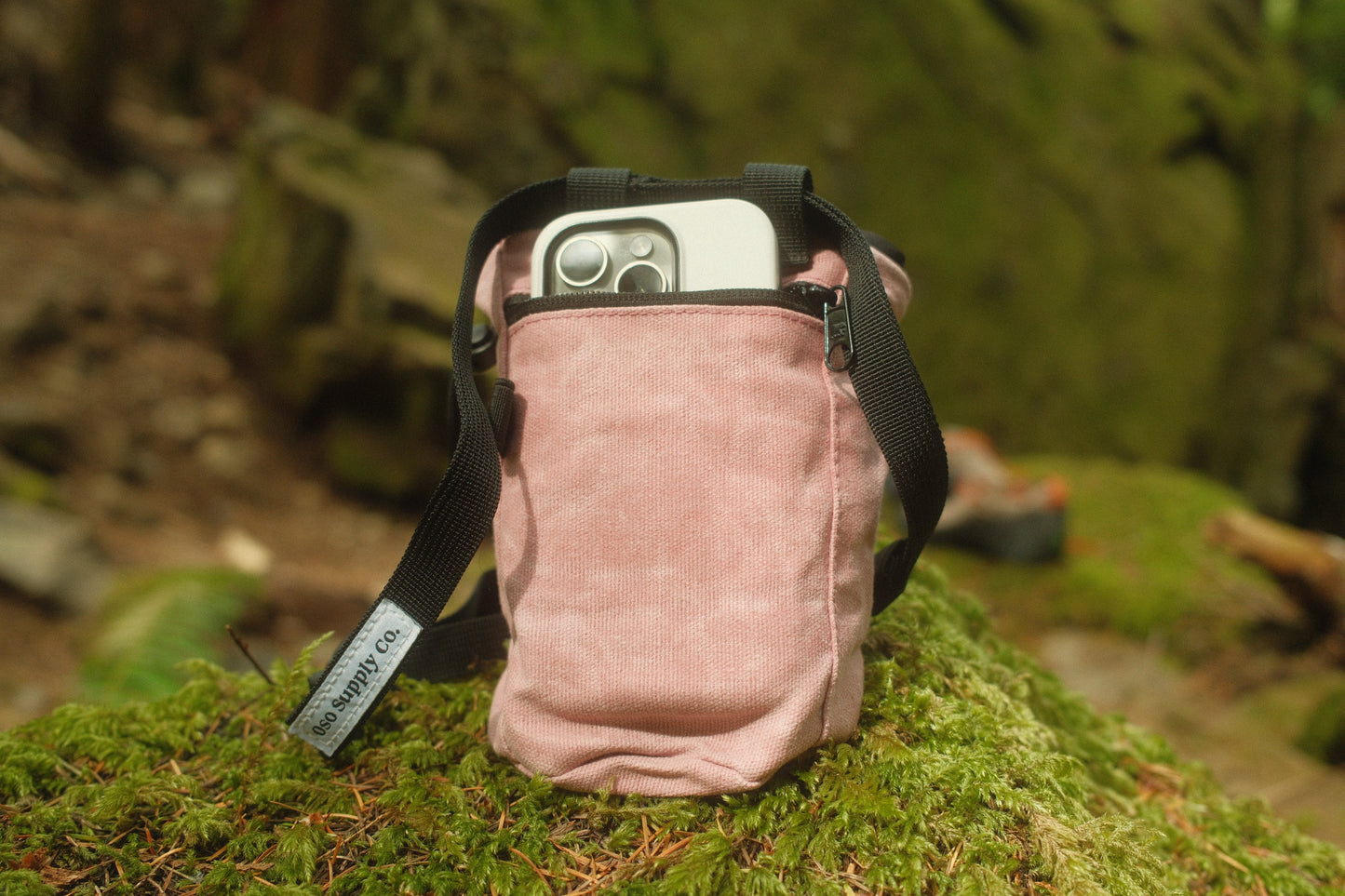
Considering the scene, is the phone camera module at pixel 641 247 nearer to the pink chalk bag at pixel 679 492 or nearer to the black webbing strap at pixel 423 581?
the pink chalk bag at pixel 679 492

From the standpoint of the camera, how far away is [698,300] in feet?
3.94

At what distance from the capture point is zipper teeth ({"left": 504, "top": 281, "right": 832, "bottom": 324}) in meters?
1.20

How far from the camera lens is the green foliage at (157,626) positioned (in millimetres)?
2826

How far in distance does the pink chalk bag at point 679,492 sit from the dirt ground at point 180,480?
2.67 meters

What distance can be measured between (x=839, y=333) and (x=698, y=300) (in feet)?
0.72

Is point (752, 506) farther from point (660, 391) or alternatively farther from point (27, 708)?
point (27, 708)

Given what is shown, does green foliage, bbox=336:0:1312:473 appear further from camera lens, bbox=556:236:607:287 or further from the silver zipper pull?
the silver zipper pull

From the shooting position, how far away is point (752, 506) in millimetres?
1149

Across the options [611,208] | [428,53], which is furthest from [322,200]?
[611,208]

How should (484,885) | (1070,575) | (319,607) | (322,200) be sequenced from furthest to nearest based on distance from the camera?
(322,200), (1070,575), (319,607), (484,885)

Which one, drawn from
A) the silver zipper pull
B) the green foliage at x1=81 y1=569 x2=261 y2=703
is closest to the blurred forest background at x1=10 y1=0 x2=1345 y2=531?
the green foliage at x1=81 y1=569 x2=261 y2=703

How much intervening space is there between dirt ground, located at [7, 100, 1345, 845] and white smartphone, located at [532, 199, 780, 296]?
2.82 metres

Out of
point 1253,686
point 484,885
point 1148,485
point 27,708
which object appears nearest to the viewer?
point 484,885

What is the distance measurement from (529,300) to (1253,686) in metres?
4.50
